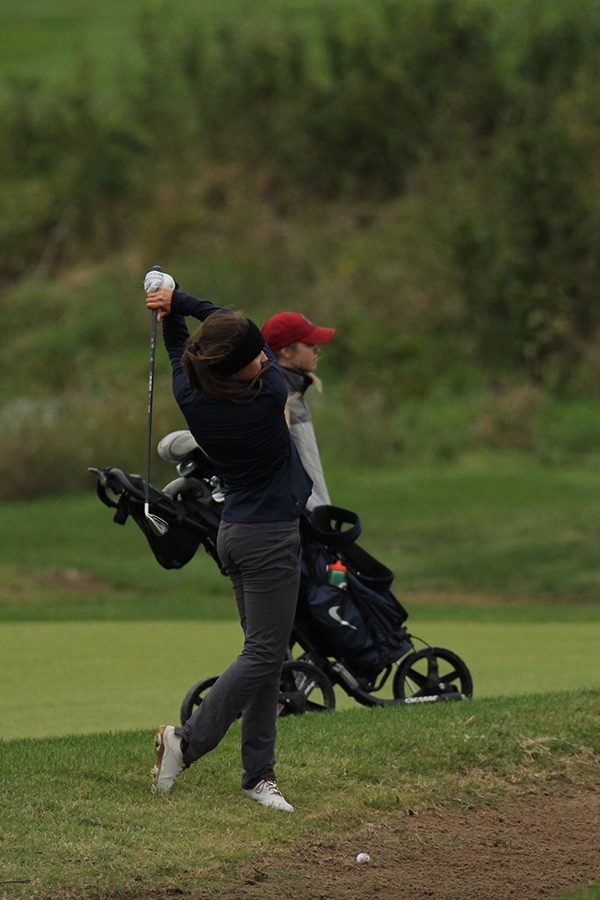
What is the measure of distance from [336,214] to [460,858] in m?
30.6

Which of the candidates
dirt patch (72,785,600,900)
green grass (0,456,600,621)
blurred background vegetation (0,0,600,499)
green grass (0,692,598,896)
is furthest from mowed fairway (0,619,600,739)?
blurred background vegetation (0,0,600,499)

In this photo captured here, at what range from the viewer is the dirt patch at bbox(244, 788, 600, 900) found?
16.9 ft

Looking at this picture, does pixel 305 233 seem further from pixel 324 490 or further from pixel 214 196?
pixel 324 490

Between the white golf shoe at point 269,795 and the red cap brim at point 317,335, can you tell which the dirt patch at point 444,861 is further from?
the red cap brim at point 317,335

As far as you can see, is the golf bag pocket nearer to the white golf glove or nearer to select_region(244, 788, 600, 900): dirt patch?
select_region(244, 788, 600, 900): dirt patch

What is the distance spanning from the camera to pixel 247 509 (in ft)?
19.4

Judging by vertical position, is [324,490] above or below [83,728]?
above

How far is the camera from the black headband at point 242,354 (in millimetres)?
5648

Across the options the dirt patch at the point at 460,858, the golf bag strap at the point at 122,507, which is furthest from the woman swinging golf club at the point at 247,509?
the golf bag strap at the point at 122,507

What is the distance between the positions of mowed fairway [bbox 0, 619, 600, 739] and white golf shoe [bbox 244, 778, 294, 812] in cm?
167

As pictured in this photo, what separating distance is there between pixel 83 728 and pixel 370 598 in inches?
58.8

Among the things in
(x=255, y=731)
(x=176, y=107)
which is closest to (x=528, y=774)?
(x=255, y=731)

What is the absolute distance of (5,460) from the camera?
20297mm

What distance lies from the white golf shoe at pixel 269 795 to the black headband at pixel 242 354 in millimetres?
1485
